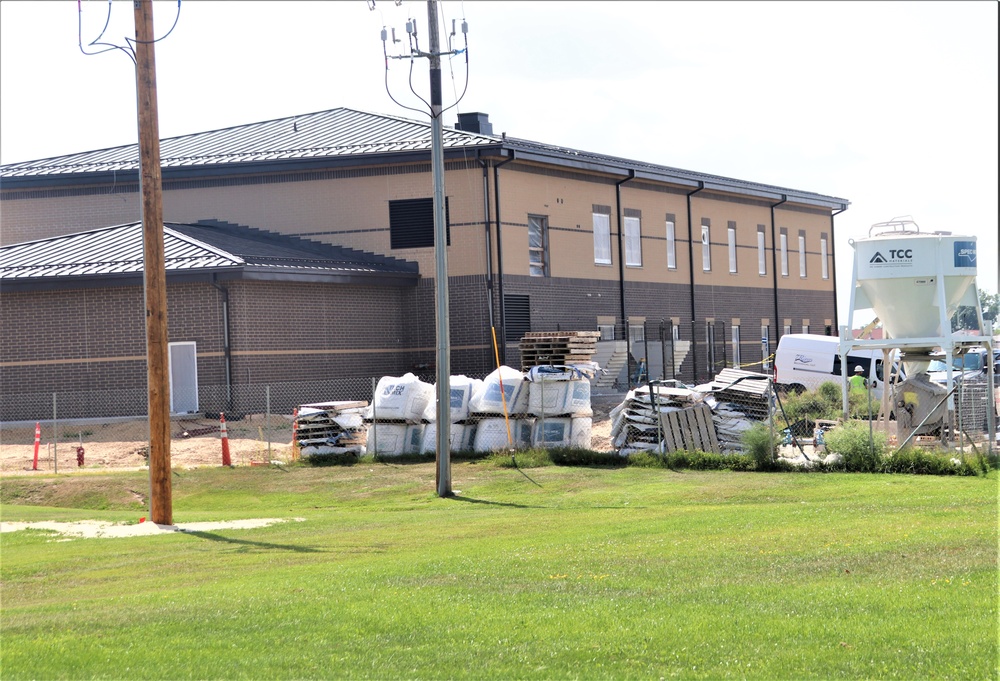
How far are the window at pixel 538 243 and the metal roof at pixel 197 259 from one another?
408cm

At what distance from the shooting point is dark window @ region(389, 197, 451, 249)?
125 feet

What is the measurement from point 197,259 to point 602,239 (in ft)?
51.0

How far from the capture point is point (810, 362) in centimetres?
4184

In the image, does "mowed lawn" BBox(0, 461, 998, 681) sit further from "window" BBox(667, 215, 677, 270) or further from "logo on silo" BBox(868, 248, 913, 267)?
"window" BBox(667, 215, 677, 270)

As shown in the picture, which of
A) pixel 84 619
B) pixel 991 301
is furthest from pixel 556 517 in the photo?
pixel 991 301

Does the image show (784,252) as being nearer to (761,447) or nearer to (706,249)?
(706,249)

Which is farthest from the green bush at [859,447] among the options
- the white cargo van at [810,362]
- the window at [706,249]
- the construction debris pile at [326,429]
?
the window at [706,249]

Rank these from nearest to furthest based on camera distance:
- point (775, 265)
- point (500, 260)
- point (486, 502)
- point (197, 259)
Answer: point (486, 502) < point (197, 259) < point (500, 260) < point (775, 265)

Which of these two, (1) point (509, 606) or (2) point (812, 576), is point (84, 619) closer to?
(1) point (509, 606)

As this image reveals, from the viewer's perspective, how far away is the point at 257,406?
109 feet

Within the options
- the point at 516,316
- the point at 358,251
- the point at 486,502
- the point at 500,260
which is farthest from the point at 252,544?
the point at 358,251

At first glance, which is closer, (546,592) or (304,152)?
(546,592)

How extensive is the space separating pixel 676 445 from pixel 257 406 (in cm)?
1362

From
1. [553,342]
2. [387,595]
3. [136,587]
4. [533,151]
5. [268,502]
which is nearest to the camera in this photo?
[387,595]
